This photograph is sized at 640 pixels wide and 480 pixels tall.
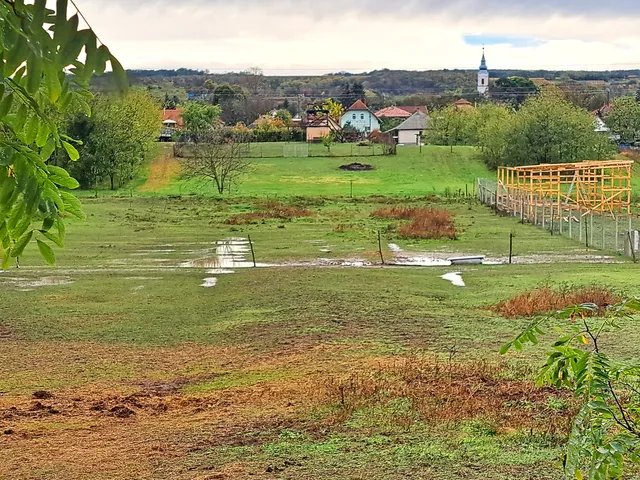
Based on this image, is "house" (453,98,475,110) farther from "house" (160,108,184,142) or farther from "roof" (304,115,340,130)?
"house" (160,108,184,142)

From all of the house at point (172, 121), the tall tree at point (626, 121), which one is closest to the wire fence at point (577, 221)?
the tall tree at point (626, 121)

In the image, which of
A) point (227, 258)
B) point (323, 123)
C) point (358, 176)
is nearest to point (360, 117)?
point (323, 123)

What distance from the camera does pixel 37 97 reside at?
316cm

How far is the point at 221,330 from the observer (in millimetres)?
14578

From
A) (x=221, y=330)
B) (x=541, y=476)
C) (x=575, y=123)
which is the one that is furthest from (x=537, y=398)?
(x=575, y=123)

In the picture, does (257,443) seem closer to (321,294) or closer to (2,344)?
(2,344)

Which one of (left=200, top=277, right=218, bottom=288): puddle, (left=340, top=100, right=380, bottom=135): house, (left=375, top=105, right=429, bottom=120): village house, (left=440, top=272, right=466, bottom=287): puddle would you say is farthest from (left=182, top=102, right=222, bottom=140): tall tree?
(left=440, top=272, right=466, bottom=287): puddle

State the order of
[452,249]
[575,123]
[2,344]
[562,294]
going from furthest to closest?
[575,123]
[452,249]
[562,294]
[2,344]

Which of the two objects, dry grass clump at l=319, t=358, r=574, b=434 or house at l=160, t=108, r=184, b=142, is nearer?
dry grass clump at l=319, t=358, r=574, b=434

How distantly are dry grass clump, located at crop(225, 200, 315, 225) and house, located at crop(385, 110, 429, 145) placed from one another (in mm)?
61821

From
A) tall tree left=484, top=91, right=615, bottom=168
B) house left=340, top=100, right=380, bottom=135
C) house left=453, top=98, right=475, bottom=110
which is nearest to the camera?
tall tree left=484, top=91, right=615, bottom=168

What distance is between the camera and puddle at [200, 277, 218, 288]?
19.7 m

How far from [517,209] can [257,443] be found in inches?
1284

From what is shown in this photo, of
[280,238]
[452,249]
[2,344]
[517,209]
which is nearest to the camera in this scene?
[2,344]
